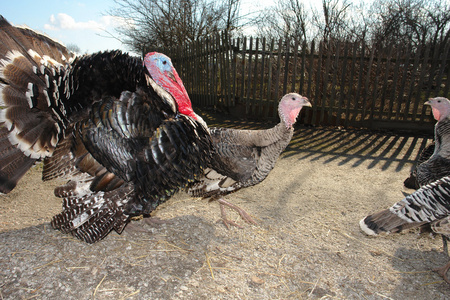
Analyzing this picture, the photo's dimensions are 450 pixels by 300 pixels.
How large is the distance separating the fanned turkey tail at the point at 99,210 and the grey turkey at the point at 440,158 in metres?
3.44

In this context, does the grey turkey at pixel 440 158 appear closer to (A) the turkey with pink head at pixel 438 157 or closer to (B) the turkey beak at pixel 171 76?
(A) the turkey with pink head at pixel 438 157

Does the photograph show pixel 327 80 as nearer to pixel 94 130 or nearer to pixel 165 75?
pixel 165 75

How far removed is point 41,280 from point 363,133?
282 inches

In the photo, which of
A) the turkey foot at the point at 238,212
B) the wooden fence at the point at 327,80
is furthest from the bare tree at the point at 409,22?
the turkey foot at the point at 238,212

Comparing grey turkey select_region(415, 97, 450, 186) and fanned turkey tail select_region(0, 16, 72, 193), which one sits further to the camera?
grey turkey select_region(415, 97, 450, 186)

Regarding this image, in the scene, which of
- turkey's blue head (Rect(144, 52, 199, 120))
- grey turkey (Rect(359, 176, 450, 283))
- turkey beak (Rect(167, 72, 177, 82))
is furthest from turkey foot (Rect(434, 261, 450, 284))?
turkey beak (Rect(167, 72, 177, 82))

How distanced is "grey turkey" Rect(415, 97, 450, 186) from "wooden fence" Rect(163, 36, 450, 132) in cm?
318

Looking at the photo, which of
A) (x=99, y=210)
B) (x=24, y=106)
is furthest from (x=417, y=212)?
(x=24, y=106)

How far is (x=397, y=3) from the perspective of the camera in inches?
543

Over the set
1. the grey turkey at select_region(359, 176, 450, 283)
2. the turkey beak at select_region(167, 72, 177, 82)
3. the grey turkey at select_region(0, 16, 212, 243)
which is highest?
the turkey beak at select_region(167, 72, 177, 82)

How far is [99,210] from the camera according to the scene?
8.17 ft

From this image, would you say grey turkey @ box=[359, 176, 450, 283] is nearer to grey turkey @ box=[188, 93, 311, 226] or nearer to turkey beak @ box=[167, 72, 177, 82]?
grey turkey @ box=[188, 93, 311, 226]

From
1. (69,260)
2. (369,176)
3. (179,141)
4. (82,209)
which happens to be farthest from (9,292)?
(369,176)

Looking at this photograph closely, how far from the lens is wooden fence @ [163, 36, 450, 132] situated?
6805 millimetres
